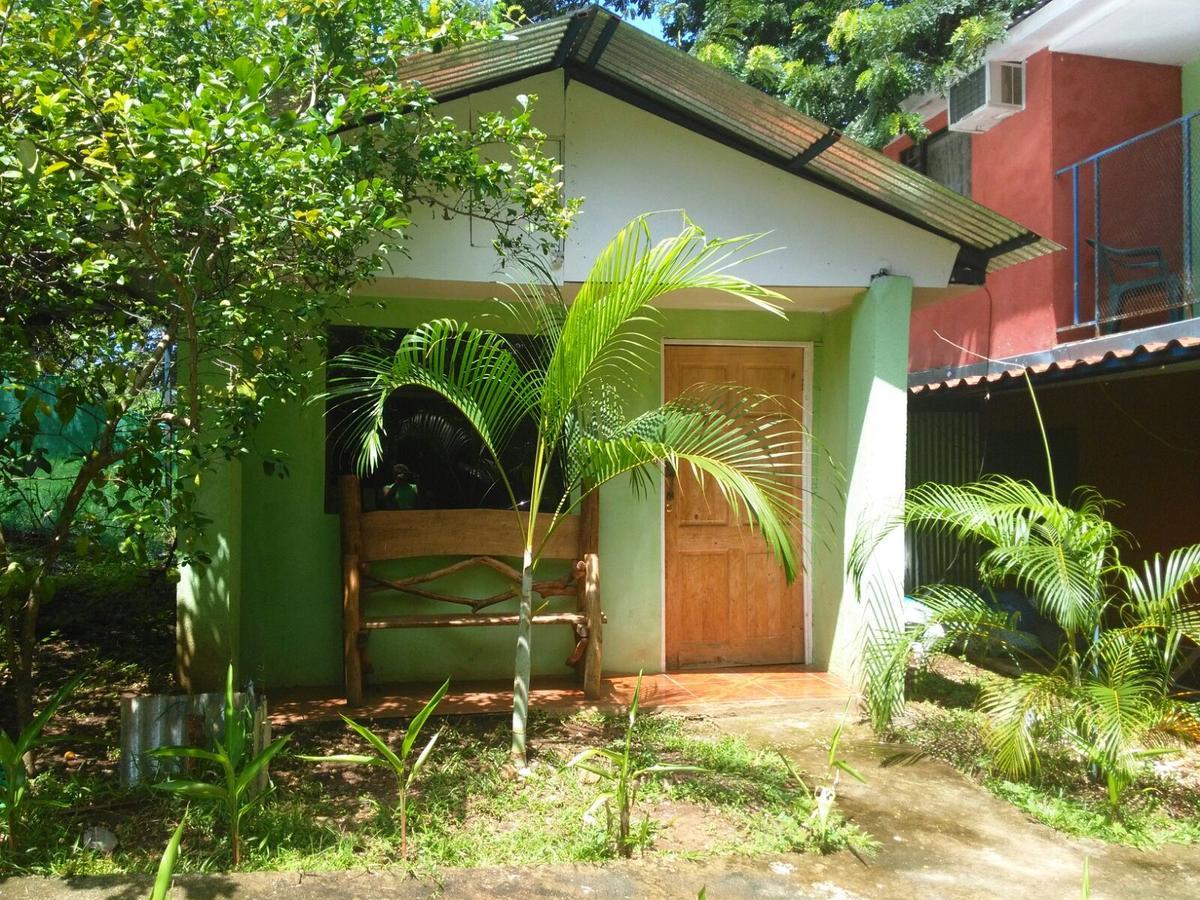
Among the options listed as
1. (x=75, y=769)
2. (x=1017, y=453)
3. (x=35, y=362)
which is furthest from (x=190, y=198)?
(x=1017, y=453)

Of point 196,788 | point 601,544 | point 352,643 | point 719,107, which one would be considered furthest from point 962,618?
point 196,788

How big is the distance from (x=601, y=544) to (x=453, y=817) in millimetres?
2682

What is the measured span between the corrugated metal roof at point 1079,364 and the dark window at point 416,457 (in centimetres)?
320

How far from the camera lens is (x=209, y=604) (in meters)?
5.02

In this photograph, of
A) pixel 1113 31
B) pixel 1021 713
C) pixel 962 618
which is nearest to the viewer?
pixel 1021 713

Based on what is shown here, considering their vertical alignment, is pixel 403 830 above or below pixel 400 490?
below

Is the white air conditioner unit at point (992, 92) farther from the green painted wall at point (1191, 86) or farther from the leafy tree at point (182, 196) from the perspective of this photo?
the leafy tree at point (182, 196)

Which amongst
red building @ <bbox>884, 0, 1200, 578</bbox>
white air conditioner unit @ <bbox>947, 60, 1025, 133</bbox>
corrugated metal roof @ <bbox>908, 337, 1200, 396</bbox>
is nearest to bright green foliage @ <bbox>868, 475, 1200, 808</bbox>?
corrugated metal roof @ <bbox>908, 337, 1200, 396</bbox>

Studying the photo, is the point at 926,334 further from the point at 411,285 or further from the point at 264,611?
the point at 264,611

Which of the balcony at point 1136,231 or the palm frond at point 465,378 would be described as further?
the balcony at point 1136,231

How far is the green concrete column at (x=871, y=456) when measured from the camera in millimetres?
5656

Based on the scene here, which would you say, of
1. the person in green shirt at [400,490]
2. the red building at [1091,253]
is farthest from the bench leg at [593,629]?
the red building at [1091,253]

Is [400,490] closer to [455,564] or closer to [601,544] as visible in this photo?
[455,564]

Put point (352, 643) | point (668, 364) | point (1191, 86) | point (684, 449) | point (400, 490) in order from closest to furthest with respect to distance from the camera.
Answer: point (684, 449), point (352, 643), point (400, 490), point (668, 364), point (1191, 86)
